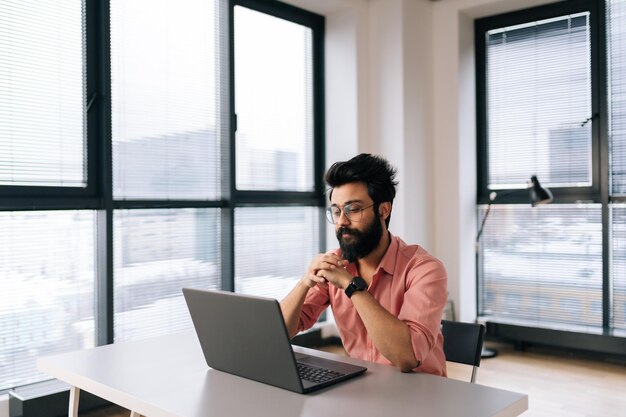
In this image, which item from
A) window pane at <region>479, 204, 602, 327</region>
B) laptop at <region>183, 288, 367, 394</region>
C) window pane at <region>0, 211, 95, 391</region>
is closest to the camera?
laptop at <region>183, 288, 367, 394</region>

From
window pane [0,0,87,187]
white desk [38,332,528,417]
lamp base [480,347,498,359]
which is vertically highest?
window pane [0,0,87,187]

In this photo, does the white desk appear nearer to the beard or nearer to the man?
the man

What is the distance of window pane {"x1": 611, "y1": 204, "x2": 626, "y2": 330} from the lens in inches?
178

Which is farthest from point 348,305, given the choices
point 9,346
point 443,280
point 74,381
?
point 9,346

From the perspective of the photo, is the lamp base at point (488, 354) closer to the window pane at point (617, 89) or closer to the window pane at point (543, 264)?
the window pane at point (543, 264)

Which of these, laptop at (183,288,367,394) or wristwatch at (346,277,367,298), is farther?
wristwatch at (346,277,367,298)

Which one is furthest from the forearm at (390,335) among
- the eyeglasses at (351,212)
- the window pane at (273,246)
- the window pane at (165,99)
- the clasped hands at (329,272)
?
the window pane at (273,246)

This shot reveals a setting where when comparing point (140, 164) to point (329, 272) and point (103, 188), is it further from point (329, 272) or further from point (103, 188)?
point (329, 272)

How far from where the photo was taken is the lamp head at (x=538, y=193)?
14.7 feet

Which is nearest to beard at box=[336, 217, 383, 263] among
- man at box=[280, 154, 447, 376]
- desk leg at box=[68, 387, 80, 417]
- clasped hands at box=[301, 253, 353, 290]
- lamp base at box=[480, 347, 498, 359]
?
man at box=[280, 154, 447, 376]

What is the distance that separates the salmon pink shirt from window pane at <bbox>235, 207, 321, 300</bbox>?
89.4 inches

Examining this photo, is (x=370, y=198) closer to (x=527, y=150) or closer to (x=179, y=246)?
(x=179, y=246)

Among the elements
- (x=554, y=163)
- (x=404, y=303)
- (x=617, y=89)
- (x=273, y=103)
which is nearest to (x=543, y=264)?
(x=554, y=163)

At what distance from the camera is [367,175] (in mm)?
2191
